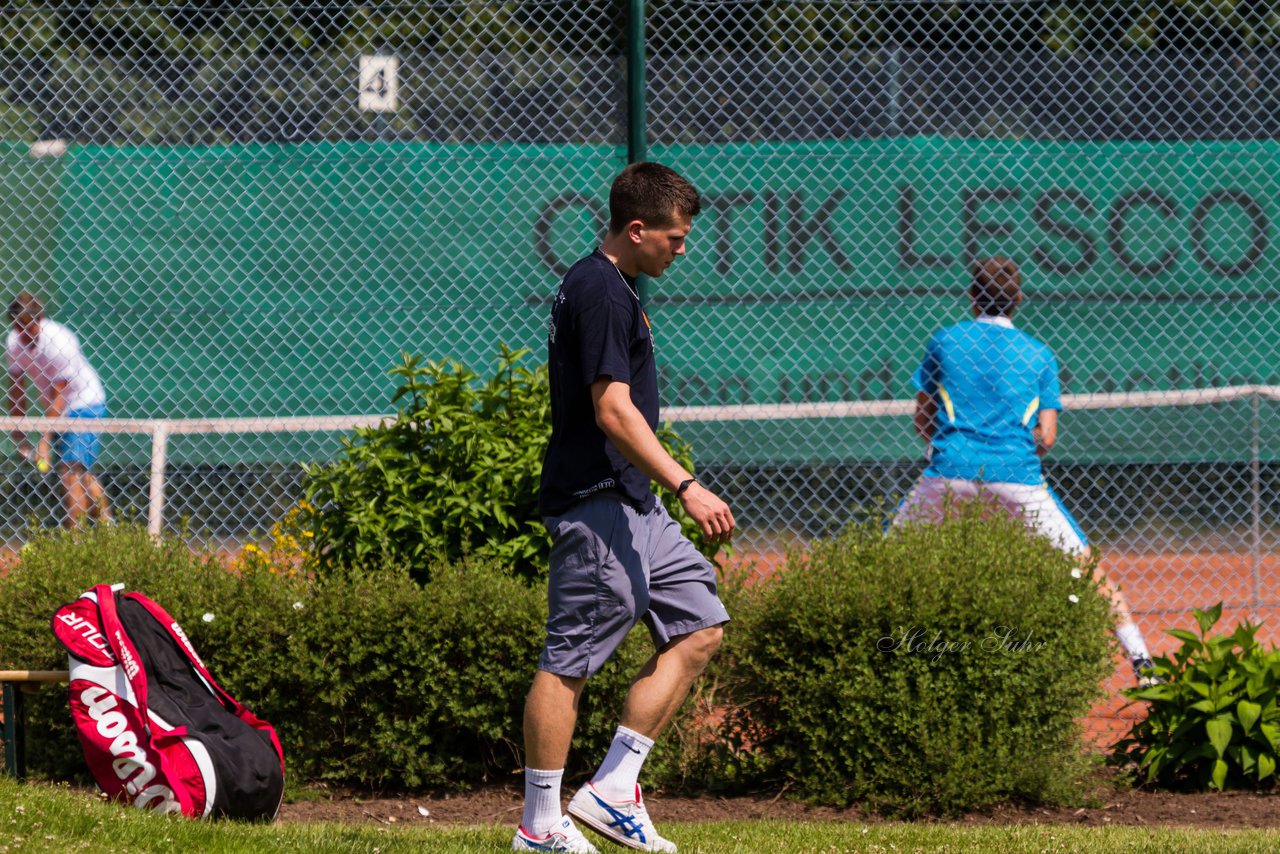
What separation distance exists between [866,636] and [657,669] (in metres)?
1.09

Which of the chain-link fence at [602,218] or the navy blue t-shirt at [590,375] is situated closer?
the navy blue t-shirt at [590,375]

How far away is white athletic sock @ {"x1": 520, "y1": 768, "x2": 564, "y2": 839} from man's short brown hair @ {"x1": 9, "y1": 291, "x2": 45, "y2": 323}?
436 cm

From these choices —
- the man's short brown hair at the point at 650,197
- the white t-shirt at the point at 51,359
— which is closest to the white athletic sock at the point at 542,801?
the man's short brown hair at the point at 650,197

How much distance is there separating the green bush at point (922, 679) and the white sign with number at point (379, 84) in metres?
3.18

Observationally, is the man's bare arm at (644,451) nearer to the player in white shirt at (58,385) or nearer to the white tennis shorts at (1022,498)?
the white tennis shorts at (1022,498)

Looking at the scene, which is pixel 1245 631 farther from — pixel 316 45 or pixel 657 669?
pixel 316 45

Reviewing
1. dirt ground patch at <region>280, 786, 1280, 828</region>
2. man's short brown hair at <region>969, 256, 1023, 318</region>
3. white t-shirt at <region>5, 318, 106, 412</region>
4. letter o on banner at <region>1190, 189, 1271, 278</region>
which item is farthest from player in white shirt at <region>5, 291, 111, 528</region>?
letter o on banner at <region>1190, 189, 1271, 278</region>

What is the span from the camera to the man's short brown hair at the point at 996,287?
21.7 ft

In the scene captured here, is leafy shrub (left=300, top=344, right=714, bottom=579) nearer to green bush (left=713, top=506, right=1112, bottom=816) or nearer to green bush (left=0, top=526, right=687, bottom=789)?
green bush (left=0, top=526, right=687, bottom=789)

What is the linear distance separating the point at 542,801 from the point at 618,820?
0.23 meters

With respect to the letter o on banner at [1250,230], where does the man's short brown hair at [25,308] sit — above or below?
below

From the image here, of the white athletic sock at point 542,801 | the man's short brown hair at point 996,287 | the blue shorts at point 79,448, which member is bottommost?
the white athletic sock at point 542,801

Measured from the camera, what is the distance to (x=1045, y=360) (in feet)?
22.0

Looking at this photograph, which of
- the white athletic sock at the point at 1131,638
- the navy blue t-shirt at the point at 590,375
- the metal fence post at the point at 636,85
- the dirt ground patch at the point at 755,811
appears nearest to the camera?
the navy blue t-shirt at the point at 590,375
